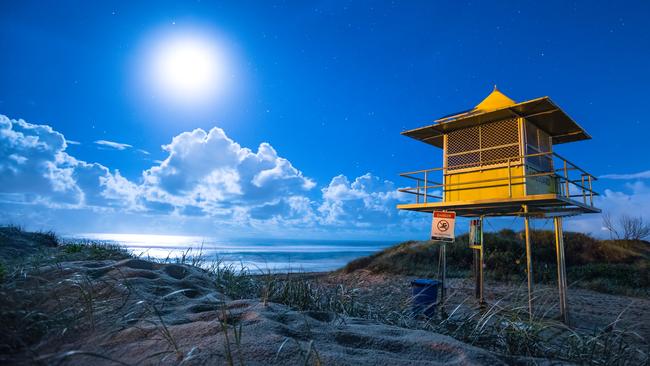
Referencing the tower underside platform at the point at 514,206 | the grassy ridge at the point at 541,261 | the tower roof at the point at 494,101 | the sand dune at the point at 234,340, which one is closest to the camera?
the sand dune at the point at 234,340

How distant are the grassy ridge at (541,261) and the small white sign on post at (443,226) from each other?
7389 mm

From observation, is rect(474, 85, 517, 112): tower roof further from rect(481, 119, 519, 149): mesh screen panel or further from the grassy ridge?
the grassy ridge

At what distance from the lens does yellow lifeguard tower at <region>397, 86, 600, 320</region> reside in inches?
385

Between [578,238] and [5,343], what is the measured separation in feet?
87.8

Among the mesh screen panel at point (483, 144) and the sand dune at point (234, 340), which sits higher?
the mesh screen panel at point (483, 144)

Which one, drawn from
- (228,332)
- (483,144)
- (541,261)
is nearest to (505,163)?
(483,144)

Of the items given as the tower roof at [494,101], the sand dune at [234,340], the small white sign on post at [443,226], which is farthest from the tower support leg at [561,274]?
the sand dune at [234,340]

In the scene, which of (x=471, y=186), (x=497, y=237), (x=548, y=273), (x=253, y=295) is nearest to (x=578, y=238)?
(x=497, y=237)

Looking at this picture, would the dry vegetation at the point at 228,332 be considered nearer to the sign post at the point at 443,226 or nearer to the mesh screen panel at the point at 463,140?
the sign post at the point at 443,226

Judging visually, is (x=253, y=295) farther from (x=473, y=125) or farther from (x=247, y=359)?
(x=473, y=125)

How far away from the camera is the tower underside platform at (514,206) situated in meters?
9.18

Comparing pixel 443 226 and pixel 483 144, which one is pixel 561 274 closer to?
pixel 443 226

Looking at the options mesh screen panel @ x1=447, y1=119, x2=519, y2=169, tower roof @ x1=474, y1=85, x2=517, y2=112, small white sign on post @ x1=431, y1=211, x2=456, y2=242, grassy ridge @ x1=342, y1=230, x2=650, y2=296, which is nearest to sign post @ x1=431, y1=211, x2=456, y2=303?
small white sign on post @ x1=431, y1=211, x2=456, y2=242

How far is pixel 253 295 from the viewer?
5.59 m
